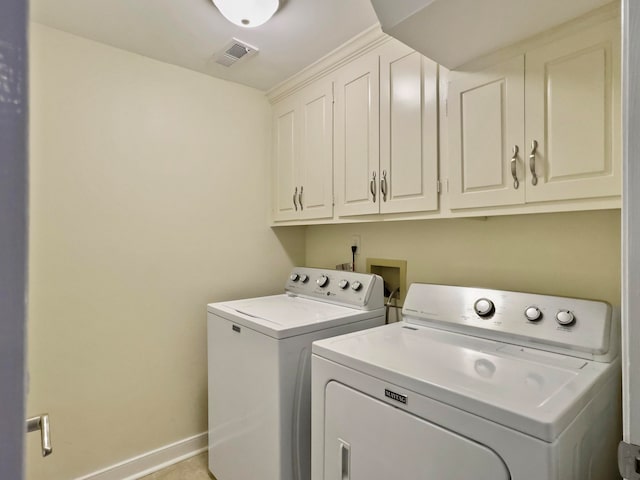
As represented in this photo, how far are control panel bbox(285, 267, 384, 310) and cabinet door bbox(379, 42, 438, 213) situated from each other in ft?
1.36

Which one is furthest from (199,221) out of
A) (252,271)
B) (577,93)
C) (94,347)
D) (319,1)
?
(577,93)

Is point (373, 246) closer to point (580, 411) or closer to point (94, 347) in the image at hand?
point (580, 411)

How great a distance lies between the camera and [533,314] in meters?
1.23

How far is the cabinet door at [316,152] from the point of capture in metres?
2.03

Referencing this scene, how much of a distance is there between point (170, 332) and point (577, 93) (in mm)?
2284

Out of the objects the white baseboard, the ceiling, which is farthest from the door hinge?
the white baseboard

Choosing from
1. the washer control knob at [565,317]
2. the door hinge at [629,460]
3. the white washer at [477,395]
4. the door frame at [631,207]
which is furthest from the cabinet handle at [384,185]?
the door hinge at [629,460]

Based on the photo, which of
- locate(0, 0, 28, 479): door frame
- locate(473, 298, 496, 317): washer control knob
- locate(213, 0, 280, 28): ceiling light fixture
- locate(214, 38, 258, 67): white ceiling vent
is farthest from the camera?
locate(214, 38, 258, 67): white ceiling vent

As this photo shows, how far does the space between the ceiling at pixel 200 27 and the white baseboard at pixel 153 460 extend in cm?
234

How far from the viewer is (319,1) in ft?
4.93

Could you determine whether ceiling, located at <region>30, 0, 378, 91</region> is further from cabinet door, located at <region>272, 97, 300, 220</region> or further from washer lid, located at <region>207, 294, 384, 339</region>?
washer lid, located at <region>207, 294, 384, 339</region>

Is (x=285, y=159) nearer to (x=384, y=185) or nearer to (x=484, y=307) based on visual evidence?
(x=384, y=185)

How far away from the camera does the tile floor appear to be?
6.49 feet

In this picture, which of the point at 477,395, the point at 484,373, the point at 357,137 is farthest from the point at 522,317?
the point at 357,137
